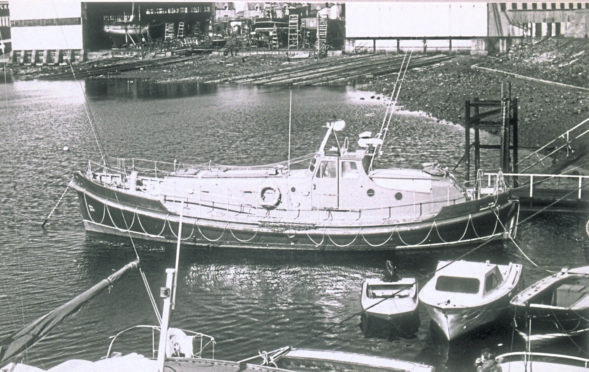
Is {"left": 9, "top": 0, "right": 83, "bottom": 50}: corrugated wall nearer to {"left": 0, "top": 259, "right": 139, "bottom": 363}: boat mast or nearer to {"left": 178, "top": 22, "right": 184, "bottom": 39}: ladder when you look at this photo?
{"left": 178, "top": 22, "right": 184, "bottom": 39}: ladder

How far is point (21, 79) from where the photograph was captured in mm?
117625

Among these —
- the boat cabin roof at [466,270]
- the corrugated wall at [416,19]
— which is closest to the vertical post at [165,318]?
the boat cabin roof at [466,270]

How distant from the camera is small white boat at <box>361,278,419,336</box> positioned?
75.5ft

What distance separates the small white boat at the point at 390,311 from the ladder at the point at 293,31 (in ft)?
336

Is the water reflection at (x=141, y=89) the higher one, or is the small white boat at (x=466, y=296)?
the water reflection at (x=141, y=89)

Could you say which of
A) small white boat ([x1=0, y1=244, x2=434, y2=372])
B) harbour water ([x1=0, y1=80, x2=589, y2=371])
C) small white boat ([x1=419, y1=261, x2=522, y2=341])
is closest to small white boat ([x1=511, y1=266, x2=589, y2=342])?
harbour water ([x1=0, y1=80, x2=589, y2=371])

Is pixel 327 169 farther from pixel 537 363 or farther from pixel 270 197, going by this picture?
pixel 537 363

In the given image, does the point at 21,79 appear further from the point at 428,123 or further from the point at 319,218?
the point at 319,218

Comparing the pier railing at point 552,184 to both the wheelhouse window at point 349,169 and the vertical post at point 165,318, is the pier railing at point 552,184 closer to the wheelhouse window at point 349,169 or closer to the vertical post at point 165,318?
the wheelhouse window at point 349,169

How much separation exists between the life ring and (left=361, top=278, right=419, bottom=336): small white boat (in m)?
8.36

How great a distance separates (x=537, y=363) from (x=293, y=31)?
367ft

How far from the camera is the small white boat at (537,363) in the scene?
1836cm

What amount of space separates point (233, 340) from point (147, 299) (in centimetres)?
477

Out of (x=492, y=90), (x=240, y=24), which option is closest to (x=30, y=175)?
(x=492, y=90)
